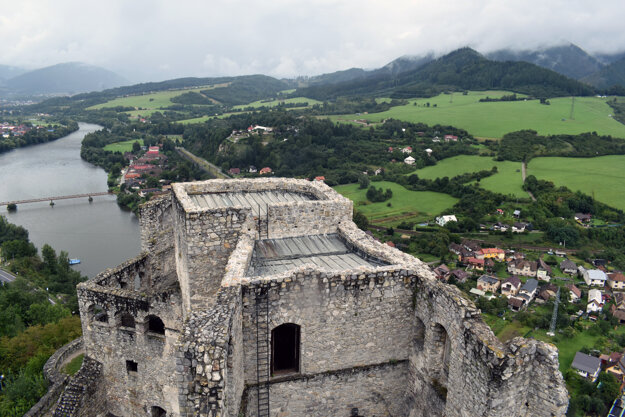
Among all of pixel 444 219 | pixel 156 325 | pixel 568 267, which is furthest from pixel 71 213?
pixel 568 267

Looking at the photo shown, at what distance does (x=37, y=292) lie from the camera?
41.4m

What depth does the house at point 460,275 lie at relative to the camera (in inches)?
2103

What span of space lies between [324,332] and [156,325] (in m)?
8.53

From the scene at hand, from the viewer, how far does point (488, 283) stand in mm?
52656

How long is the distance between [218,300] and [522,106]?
129585mm

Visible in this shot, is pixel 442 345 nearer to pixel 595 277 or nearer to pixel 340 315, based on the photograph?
pixel 340 315

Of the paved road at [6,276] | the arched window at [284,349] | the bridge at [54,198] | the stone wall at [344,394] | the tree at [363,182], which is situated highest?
the arched window at [284,349]

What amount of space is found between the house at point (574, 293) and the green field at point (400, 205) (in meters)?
22.4

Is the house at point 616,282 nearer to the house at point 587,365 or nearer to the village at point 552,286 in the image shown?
the village at point 552,286

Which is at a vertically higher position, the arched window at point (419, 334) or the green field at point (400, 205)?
the arched window at point (419, 334)

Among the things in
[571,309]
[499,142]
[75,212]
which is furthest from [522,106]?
[75,212]

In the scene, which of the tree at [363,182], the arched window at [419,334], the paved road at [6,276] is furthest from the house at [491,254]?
the paved road at [6,276]

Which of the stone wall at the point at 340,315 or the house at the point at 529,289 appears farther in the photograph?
the house at the point at 529,289

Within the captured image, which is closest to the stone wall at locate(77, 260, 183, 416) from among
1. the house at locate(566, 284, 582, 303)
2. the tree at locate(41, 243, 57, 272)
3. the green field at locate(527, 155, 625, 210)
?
the tree at locate(41, 243, 57, 272)
